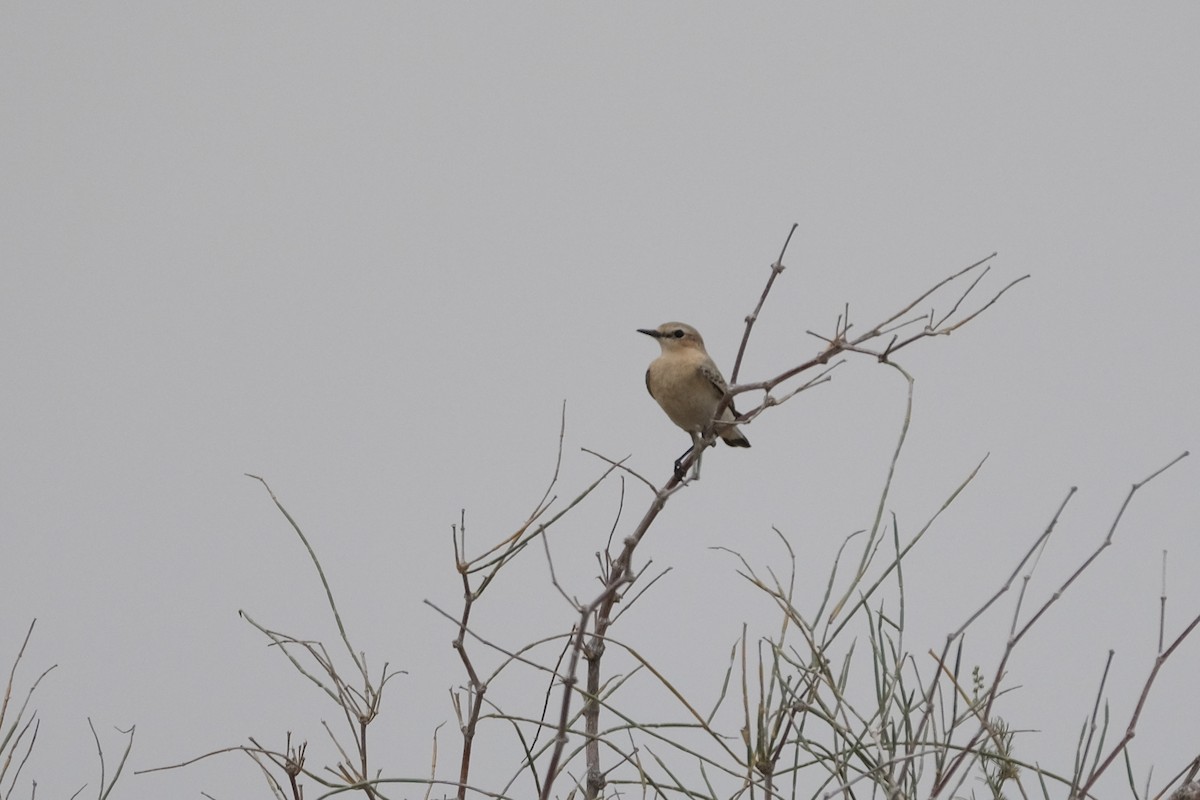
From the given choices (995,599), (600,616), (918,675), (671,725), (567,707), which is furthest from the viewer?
(600,616)

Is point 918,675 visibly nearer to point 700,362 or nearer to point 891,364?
point 891,364

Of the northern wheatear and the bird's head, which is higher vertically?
the bird's head

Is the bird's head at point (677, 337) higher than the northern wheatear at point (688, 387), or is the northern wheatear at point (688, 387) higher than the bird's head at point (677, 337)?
the bird's head at point (677, 337)

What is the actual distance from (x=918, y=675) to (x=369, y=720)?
42.0 inches

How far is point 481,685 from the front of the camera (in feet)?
6.66

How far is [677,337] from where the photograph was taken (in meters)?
5.47

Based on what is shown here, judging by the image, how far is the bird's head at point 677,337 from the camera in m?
5.45

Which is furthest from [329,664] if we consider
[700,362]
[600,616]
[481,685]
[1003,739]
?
[700,362]

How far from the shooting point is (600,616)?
2498mm

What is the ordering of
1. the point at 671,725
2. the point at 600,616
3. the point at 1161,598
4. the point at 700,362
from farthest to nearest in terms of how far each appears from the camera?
1. the point at 700,362
2. the point at 600,616
3. the point at 671,725
4. the point at 1161,598

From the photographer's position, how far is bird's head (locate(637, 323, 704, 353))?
215 inches

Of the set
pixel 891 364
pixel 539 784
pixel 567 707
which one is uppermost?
pixel 891 364

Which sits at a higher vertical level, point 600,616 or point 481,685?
point 600,616

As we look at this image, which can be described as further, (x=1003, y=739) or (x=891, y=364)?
(x=1003, y=739)
